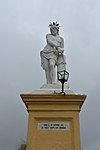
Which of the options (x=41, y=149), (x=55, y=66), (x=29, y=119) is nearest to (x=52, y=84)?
(x=55, y=66)

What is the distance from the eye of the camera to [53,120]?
971 centimetres

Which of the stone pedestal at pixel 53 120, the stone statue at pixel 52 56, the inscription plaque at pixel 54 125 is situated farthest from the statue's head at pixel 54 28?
the inscription plaque at pixel 54 125

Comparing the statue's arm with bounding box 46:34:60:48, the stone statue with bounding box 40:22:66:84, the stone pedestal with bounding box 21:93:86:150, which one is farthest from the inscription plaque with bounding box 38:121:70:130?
the statue's arm with bounding box 46:34:60:48

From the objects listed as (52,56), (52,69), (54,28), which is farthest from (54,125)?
(54,28)

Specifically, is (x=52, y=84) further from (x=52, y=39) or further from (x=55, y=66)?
(x=52, y=39)

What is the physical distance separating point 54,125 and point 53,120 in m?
0.15

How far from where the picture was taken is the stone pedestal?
948cm

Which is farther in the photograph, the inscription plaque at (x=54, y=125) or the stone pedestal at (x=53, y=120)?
the inscription plaque at (x=54, y=125)

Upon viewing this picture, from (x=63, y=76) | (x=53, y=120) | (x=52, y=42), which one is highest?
(x=52, y=42)

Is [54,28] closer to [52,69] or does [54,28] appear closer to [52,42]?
[52,42]

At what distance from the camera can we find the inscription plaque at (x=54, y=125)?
380 inches

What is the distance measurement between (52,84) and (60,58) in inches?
41.8

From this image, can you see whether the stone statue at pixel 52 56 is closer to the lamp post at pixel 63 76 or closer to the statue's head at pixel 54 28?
the statue's head at pixel 54 28

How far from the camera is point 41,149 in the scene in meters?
9.43
